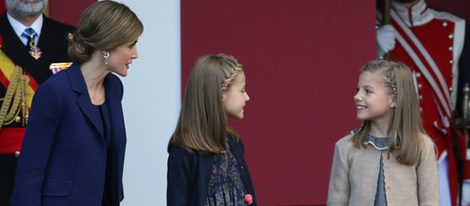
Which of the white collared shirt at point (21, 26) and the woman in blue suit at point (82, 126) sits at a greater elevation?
the white collared shirt at point (21, 26)

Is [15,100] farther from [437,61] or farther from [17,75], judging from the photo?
[437,61]

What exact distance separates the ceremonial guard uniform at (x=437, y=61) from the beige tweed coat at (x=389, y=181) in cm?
194

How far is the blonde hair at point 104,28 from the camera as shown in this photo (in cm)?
366

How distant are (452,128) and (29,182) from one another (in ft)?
11.2

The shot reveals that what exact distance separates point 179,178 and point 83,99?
500 mm

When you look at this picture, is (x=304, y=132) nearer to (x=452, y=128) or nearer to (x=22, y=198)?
(x=452, y=128)

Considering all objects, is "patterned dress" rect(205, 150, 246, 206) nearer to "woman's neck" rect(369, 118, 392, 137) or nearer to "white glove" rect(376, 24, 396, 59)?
"woman's neck" rect(369, 118, 392, 137)

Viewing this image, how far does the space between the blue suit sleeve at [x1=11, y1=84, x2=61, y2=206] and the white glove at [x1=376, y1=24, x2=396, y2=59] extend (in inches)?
114

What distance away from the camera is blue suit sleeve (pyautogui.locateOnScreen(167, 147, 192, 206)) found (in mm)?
3891

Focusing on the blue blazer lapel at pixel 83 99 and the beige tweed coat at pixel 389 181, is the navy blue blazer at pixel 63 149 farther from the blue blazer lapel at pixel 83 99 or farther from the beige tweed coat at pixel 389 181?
the beige tweed coat at pixel 389 181

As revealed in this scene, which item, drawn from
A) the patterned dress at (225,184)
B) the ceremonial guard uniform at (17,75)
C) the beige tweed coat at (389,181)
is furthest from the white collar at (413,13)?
the patterned dress at (225,184)

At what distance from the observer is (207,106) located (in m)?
4.02

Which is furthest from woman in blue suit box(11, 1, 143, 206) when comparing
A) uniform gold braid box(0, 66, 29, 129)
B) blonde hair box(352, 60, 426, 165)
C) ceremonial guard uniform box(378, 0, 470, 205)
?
ceremonial guard uniform box(378, 0, 470, 205)

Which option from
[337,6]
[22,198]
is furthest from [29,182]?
[337,6]
